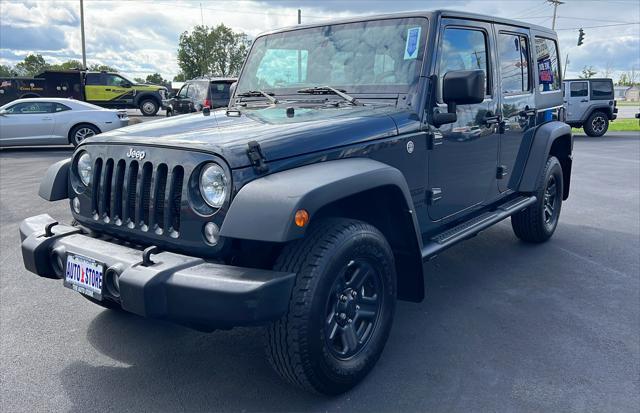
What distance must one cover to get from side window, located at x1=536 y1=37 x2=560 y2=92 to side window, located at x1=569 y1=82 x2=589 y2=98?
13.7m

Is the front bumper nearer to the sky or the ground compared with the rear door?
nearer to the ground

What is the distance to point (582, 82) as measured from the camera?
58.9 ft

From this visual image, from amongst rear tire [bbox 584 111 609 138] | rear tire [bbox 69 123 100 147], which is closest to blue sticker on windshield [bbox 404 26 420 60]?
rear tire [bbox 69 123 100 147]

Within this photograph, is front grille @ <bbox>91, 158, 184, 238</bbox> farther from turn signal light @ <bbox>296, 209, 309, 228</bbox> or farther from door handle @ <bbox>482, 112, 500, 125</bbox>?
door handle @ <bbox>482, 112, 500, 125</bbox>

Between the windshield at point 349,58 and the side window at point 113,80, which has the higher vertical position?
the side window at point 113,80

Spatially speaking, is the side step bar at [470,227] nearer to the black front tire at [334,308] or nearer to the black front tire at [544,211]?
the black front tire at [544,211]

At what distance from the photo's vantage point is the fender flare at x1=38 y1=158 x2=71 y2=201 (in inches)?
130

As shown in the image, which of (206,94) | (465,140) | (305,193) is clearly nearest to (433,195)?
(465,140)

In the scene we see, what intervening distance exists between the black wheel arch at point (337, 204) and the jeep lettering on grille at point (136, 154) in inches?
26.3

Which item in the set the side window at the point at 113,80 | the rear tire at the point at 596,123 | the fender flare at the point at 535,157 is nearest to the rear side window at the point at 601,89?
the rear tire at the point at 596,123

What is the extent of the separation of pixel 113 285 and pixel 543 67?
14.7 ft

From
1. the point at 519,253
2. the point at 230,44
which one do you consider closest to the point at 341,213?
the point at 519,253

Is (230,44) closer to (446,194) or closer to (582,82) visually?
(582,82)

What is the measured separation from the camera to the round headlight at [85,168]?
10.3 ft
